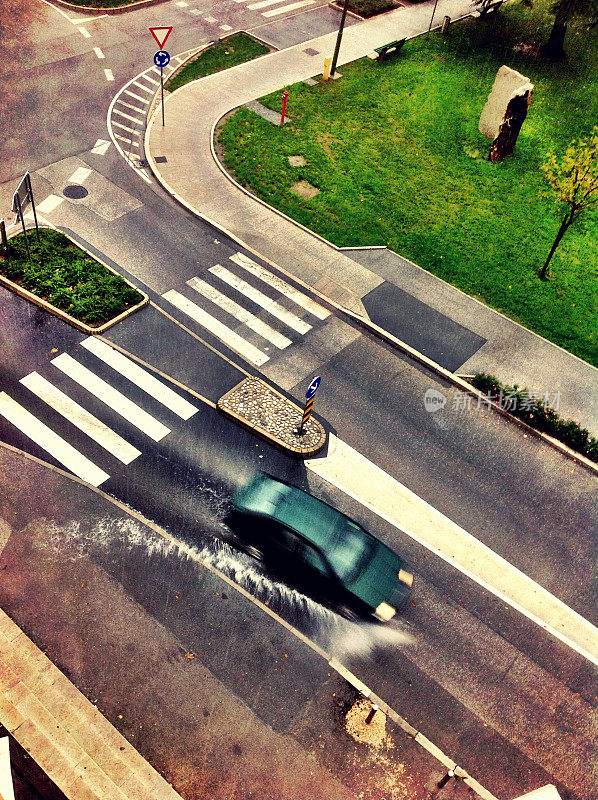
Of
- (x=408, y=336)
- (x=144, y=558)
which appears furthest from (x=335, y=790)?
(x=408, y=336)

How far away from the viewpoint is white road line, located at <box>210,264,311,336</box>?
1939 cm

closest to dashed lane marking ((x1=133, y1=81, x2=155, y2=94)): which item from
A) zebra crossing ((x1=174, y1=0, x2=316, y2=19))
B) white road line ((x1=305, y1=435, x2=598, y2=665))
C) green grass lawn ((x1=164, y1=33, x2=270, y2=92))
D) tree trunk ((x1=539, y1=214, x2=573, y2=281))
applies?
green grass lawn ((x1=164, y1=33, x2=270, y2=92))

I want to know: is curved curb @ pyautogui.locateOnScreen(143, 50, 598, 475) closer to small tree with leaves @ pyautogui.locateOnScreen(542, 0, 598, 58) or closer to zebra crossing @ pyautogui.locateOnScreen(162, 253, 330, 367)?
zebra crossing @ pyautogui.locateOnScreen(162, 253, 330, 367)

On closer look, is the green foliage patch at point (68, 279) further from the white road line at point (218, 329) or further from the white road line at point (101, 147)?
the white road line at point (101, 147)

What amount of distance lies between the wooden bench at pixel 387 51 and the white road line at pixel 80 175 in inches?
637

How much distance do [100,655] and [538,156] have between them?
24720mm

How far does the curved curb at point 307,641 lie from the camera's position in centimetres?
1207

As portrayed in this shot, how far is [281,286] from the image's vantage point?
20.4 meters

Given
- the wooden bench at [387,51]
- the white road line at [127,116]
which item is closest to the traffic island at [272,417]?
the white road line at [127,116]

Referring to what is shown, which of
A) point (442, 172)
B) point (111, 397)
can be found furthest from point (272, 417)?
point (442, 172)

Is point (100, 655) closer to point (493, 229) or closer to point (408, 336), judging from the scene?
point (408, 336)

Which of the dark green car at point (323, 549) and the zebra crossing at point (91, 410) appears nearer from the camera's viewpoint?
the dark green car at point (323, 549)

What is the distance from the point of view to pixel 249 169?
959 inches

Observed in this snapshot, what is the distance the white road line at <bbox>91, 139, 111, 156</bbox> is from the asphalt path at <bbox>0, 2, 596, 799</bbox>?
123 cm
